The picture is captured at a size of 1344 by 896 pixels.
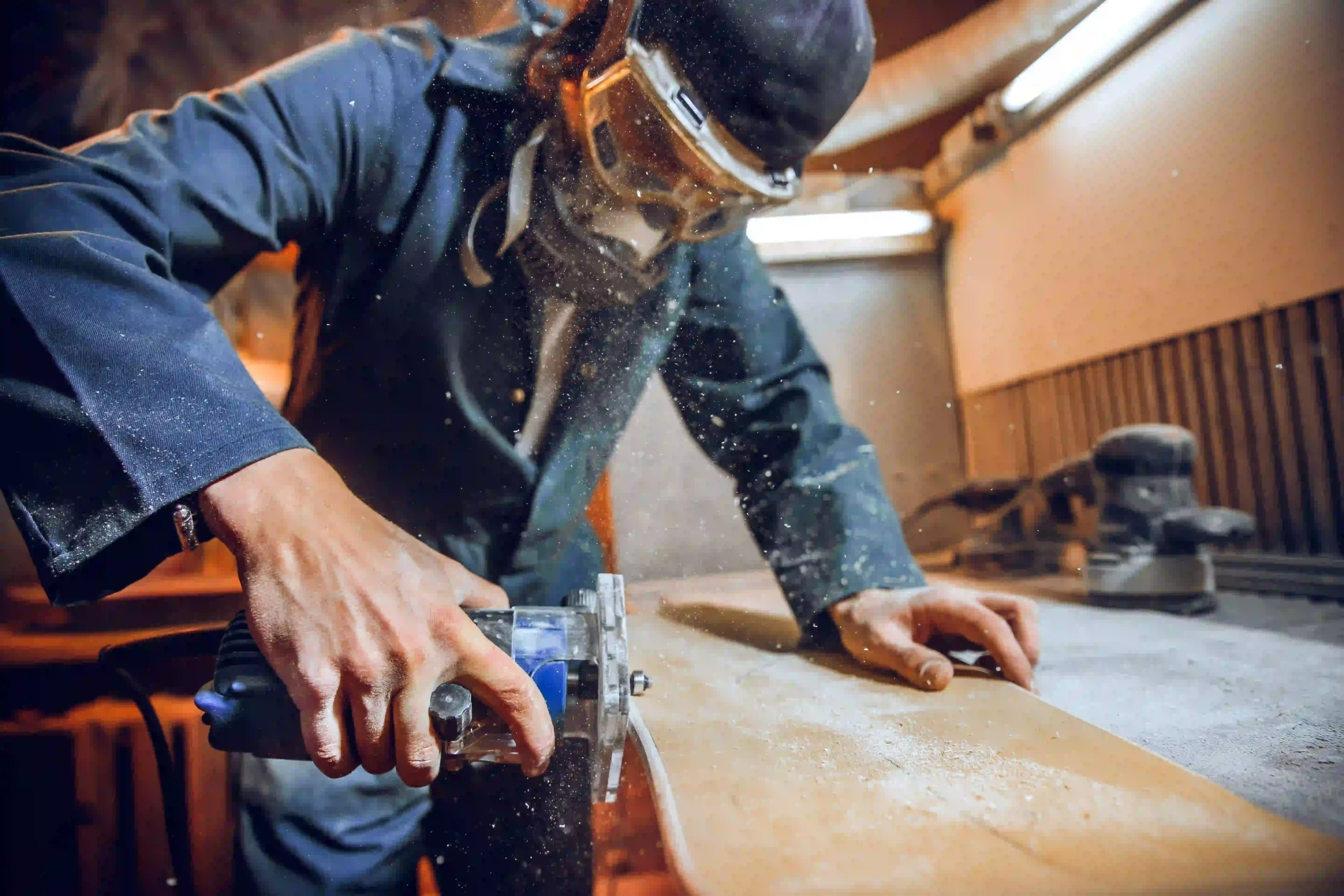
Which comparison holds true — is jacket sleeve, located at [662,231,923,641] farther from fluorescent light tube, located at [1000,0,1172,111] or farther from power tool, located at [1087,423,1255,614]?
power tool, located at [1087,423,1255,614]

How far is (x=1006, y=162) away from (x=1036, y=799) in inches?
19.5

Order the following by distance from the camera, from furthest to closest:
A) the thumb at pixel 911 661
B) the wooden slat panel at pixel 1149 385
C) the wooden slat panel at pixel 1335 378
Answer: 1. the wooden slat panel at pixel 1149 385
2. the wooden slat panel at pixel 1335 378
3. the thumb at pixel 911 661

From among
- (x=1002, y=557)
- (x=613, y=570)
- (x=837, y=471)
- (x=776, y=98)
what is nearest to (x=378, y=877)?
(x=613, y=570)

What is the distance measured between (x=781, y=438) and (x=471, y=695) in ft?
1.47

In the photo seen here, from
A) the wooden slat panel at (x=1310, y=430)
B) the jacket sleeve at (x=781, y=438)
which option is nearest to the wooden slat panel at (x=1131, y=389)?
the wooden slat panel at (x=1310, y=430)

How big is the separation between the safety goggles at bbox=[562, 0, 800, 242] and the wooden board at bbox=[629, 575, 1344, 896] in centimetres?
33

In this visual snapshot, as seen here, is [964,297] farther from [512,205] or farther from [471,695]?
[471,695]

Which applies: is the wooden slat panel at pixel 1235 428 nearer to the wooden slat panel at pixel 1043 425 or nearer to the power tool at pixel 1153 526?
the power tool at pixel 1153 526

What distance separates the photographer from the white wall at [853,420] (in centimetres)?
73

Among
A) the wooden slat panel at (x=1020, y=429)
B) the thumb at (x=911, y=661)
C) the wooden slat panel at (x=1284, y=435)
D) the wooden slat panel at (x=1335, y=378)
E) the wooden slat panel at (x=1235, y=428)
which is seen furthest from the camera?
the wooden slat panel at (x=1020, y=429)

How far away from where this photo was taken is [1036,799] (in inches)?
13.4

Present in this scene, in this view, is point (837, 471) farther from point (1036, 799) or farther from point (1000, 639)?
point (1036, 799)

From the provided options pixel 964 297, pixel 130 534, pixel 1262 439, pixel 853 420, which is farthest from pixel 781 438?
pixel 1262 439

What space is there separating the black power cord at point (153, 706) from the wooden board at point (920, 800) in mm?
289
